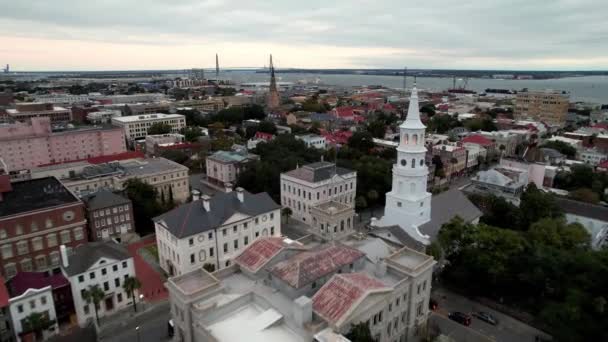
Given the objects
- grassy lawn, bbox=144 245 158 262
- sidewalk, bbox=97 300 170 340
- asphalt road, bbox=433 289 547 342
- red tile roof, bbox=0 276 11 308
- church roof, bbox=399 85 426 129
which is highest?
church roof, bbox=399 85 426 129

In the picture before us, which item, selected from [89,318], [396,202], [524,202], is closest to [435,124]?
[524,202]

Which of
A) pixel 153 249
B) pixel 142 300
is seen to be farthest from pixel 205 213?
pixel 153 249

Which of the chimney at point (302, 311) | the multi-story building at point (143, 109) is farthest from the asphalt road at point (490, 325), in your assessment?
the multi-story building at point (143, 109)

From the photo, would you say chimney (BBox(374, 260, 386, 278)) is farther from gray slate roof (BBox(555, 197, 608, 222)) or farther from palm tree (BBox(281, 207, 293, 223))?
gray slate roof (BBox(555, 197, 608, 222))

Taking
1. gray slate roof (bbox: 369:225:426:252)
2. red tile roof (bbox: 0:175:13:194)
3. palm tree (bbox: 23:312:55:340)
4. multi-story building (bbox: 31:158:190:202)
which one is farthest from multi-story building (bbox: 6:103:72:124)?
gray slate roof (bbox: 369:225:426:252)

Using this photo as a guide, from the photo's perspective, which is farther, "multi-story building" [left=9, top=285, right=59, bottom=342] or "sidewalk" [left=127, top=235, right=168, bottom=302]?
"sidewalk" [left=127, top=235, right=168, bottom=302]

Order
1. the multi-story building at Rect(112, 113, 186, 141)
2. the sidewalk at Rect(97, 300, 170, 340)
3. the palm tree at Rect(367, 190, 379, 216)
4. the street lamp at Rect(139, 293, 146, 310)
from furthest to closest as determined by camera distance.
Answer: the multi-story building at Rect(112, 113, 186, 141) → the palm tree at Rect(367, 190, 379, 216) → the street lamp at Rect(139, 293, 146, 310) → the sidewalk at Rect(97, 300, 170, 340)
